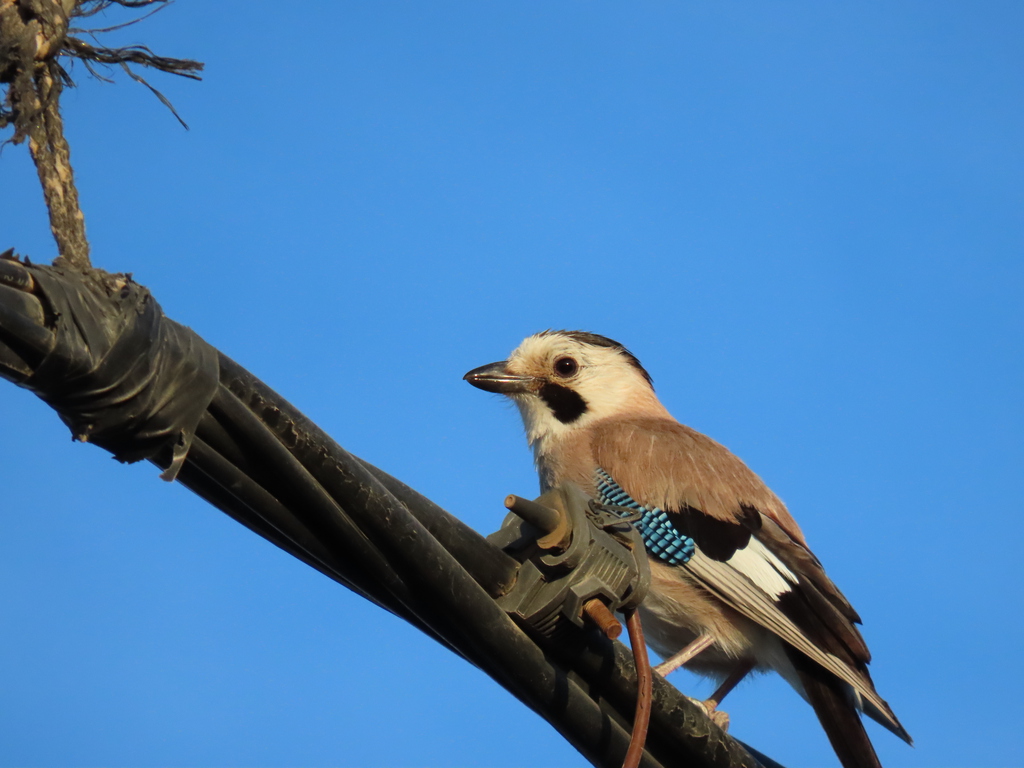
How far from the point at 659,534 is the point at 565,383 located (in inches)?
76.3

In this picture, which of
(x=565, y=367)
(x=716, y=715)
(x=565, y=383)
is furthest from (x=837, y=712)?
(x=565, y=367)

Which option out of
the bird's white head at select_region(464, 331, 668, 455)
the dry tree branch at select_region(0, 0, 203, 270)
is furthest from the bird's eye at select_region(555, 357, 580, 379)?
the dry tree branch at select_region(0, 0, 203, 270)

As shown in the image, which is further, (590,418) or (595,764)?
(590,418)

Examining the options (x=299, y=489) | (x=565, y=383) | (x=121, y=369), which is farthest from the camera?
(x=565, y=383)

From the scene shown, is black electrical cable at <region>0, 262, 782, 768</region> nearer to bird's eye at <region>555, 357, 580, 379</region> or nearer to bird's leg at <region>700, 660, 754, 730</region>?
bird's leg at <region>700, 660, 754, 730</region>

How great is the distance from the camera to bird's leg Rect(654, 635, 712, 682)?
6652 mm

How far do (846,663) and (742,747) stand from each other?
2.43 metres

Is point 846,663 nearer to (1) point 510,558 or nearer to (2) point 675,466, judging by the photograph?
(2) point 675,466

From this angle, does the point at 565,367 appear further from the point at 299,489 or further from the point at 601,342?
the point at 299,489

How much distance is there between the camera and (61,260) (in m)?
2.45

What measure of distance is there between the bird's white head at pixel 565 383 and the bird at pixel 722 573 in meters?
0.13

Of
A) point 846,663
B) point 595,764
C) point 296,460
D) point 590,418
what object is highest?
point 590,418

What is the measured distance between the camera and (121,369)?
8.09 ft

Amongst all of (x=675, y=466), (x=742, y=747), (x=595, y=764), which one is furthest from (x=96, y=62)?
(x=675, y=466)
